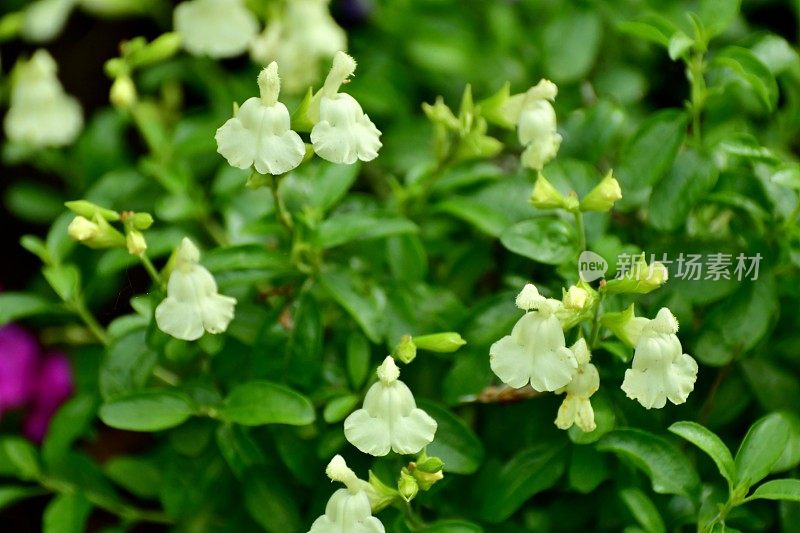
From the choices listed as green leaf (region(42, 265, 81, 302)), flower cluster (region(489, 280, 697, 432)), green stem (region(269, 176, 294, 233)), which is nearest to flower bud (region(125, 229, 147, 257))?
green stem (region(269, 176, 294, 233))

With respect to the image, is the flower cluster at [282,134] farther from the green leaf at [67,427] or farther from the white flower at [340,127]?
the green leaf at [67,427]

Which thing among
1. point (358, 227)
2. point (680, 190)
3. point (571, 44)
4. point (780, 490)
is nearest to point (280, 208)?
point (358, 227)

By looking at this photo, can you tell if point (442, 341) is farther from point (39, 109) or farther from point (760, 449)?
point (39, 109)

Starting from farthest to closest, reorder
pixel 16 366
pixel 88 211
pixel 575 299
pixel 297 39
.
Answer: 1. pixel 16 366
2. pixel 297 39
3. pixel 88 211
4. pixel 575 299

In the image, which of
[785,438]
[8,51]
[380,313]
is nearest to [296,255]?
[380,313]

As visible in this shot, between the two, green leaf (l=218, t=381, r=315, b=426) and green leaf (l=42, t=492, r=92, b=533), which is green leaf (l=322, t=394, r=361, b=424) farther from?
green leaf (l=42, t=492, r=92, b=533)

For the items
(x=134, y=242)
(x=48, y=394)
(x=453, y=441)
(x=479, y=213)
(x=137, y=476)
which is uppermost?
(x=134, y=242)
